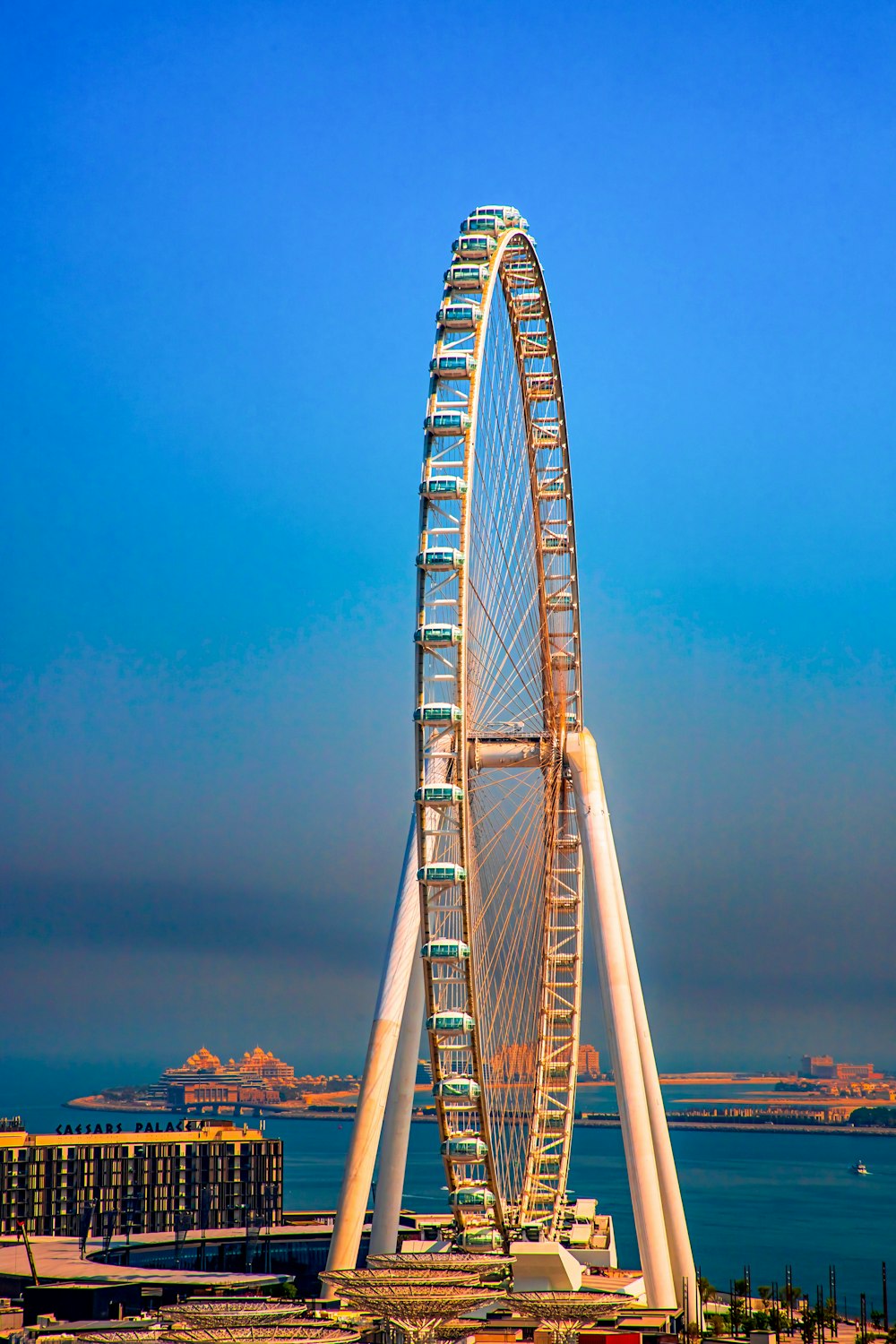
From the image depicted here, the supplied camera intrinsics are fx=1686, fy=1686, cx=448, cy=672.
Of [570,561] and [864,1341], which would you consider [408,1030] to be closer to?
[570,561]

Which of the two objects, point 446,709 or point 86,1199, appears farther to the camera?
point 86,1199

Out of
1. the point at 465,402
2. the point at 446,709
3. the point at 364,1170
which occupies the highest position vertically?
the point at 465,402

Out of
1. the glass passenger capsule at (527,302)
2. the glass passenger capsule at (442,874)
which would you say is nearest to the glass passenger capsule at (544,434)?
the glass passenger capsule at (527,302)

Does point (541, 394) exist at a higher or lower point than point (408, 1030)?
higher

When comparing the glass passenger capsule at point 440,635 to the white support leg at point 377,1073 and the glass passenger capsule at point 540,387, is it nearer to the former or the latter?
the white support leg at point 377,1073

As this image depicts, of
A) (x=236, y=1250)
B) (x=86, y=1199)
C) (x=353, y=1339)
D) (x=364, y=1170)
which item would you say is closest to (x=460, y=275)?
(x=364, y=1170)

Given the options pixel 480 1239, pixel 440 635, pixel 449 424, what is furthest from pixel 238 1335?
pixel 449 424

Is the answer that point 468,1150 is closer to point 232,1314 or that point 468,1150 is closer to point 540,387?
point 232,1314

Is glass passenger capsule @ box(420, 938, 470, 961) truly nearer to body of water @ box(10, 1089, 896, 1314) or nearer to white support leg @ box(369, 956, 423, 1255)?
white support leg @ box(369, 956, 423, 1255)
